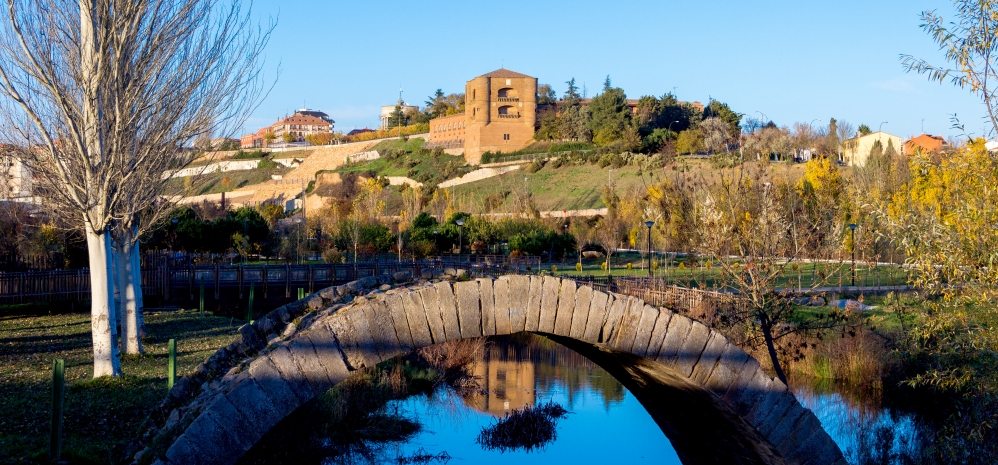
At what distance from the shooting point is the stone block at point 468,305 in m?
6.01

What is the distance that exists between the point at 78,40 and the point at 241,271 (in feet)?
41.2

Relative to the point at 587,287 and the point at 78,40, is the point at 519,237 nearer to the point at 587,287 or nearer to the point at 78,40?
the point at 78,40

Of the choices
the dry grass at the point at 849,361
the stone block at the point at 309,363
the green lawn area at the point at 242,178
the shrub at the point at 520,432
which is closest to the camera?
the stone block at the point at 309,363

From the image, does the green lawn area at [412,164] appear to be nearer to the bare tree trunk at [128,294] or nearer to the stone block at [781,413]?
the bare tree trunk at [128,294]

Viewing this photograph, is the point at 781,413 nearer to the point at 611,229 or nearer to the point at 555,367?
the point at 555,367

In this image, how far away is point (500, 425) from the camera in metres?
15.9

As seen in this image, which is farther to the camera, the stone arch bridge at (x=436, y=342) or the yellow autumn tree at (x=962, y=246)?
the yellow autumn tree at (x=962, y=246)

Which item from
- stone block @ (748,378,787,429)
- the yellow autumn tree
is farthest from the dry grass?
stone block @ (748,378,787,429)

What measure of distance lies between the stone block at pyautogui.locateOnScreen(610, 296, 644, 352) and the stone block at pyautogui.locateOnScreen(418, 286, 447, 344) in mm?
1172

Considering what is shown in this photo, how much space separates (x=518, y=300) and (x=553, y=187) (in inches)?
2669

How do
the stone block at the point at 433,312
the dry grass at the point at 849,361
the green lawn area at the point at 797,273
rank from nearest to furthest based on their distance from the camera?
1. the stone block at the point at 433,312
2. the dry grass at the point at 849,361
3. the green lawn area at the point at 797,273

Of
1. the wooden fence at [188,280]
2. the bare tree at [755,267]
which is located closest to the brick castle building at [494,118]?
the wooden fence at [188,280]

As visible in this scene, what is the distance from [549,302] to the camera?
243 inches

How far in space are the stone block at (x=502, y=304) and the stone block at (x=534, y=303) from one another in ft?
0.42
